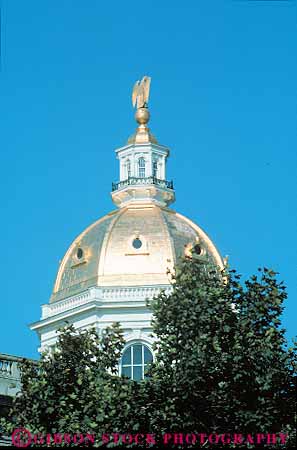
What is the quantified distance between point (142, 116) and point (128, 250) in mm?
14530

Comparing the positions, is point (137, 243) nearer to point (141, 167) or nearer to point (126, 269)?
point (126, 269)

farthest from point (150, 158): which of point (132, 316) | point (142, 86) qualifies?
point (132, 316)

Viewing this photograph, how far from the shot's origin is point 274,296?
43.9 meters

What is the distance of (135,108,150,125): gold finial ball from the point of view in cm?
8856

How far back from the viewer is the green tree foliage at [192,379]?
4059 centimetres

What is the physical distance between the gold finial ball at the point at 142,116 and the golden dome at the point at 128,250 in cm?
991

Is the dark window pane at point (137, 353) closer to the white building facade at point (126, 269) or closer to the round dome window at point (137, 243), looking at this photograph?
the white building facade at point (126, 269)

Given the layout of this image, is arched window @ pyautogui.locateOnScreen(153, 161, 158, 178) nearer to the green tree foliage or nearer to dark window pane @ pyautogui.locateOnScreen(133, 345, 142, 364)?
dark window pane @ pyautogui.locateOnScreen(133, 345, 142, 364)

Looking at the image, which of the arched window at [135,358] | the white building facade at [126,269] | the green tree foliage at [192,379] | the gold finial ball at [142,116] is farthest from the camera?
the gold finial ball at [142,116]

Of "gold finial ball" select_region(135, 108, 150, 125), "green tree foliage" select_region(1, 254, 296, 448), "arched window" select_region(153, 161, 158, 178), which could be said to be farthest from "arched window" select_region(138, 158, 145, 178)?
"green tree foliage" select_region(1, 254, 296, 448)

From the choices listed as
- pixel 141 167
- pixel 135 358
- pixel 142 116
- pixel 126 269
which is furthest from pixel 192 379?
pixel 142 116

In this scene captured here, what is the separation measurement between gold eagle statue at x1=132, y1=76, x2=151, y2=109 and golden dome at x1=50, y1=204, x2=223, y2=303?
11607 millimetres

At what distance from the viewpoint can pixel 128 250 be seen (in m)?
76.7

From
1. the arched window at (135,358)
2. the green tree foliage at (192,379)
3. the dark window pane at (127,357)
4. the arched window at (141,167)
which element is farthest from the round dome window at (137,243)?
the green tree foliage at (192,379)
